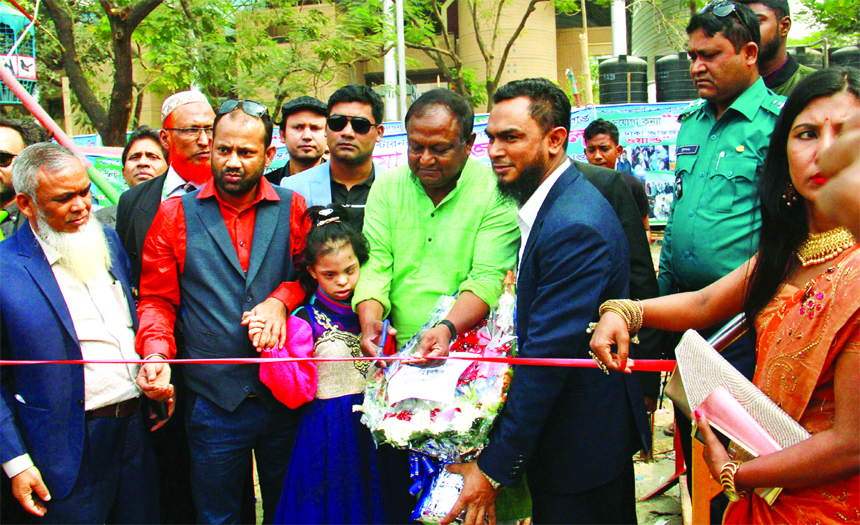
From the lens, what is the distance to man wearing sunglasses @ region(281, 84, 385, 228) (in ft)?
12.1

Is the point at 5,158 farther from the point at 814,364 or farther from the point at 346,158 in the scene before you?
the point at 814,364

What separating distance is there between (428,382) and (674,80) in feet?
36.2

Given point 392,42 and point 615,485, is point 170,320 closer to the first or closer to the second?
point 615,485

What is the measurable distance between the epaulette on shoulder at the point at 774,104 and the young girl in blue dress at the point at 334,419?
199 centimetres

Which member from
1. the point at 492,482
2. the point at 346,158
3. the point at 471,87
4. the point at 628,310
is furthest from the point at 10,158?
the point at 471,87

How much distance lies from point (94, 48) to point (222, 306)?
15722 mm

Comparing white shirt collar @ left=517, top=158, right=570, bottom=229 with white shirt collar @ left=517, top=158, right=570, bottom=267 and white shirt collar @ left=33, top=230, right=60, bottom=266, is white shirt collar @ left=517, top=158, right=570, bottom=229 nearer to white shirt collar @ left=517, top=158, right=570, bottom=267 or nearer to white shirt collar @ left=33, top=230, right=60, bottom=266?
white shirt collar @ left=517, top=158, right=570, bottom=267

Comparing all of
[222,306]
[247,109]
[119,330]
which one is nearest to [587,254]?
[222,306]

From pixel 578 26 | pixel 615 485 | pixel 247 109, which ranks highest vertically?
pixel 578 26

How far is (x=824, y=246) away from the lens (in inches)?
70.1

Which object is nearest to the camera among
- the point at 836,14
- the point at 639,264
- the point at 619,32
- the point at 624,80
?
the point at 639,264

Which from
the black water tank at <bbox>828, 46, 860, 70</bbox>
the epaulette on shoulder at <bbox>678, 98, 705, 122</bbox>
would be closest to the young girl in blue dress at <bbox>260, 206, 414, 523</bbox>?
the epaulette on shoulder at <bbox>678, 98, 705, 122</bbox>

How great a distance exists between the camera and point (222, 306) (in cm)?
286

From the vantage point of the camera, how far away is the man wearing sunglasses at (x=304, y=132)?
178 inches
